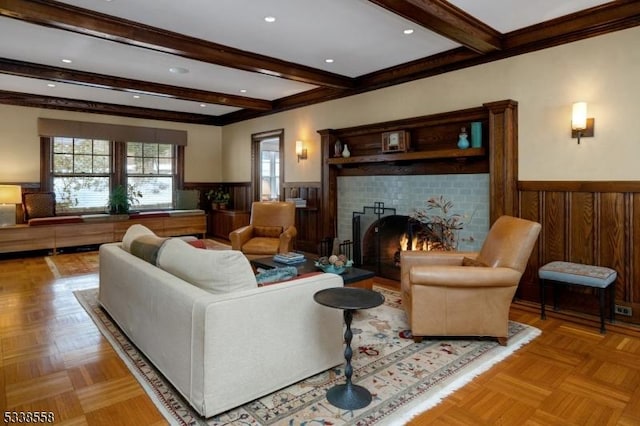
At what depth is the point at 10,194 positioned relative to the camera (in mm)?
5879

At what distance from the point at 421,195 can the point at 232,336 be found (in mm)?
3313

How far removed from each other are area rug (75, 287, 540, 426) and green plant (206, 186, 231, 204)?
5.14 meters

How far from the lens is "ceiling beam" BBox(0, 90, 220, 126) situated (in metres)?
6.22

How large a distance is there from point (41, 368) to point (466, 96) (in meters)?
4.38

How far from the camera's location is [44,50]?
14.1ft

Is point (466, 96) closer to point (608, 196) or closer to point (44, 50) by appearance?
point (608, 196)

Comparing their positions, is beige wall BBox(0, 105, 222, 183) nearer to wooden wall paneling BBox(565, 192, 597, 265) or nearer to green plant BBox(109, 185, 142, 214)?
green plant BBox(109, 185, 142, 214)

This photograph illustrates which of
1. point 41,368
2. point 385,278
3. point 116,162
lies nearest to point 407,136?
point 385,278

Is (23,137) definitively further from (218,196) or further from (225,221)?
(225,221)

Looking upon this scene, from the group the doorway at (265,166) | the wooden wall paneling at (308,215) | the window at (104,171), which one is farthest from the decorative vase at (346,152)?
the window at (104,171)

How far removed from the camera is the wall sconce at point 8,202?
230 inches

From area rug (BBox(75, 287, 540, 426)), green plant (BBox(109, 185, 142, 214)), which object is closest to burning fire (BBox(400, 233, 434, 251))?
area rug (BBox(75, 287, 540, 426))

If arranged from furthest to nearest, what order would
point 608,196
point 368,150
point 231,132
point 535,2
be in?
point 231,132, point 368,150, point 608,196, point 535,2

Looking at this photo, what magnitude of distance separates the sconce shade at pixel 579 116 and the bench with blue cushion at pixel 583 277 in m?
1.19
